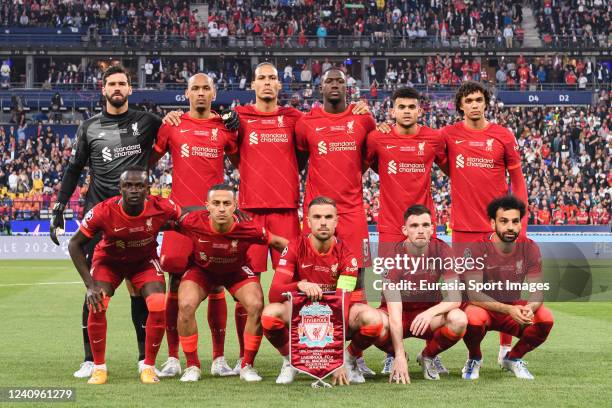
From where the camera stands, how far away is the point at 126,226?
746 centimetres

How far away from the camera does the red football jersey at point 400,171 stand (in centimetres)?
813

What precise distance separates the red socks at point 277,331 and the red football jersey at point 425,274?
995mm

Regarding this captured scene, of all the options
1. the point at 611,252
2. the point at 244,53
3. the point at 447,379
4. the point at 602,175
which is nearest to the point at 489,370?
the point at 447,379

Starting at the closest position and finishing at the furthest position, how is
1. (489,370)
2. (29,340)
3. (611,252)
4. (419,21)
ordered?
(489,370)
(29,340)
(611,252)
(419,21)

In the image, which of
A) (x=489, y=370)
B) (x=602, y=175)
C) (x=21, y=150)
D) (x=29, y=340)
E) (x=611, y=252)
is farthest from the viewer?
(x=21, y=150)

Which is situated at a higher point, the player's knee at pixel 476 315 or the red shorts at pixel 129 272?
the red shorts at pixel 129 272

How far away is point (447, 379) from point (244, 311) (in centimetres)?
188

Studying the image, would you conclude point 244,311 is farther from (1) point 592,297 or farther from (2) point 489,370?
(1) point 592,297

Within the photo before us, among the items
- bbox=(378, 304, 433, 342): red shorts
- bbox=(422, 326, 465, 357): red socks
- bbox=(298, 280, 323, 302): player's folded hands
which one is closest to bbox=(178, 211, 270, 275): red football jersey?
bbox=(298, 280, 323, 302): player's folded hands

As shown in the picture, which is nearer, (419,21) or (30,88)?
(30,88)

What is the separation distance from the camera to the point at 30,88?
4125 centimetres

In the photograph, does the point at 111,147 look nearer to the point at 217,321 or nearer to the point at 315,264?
the point at 217,321
